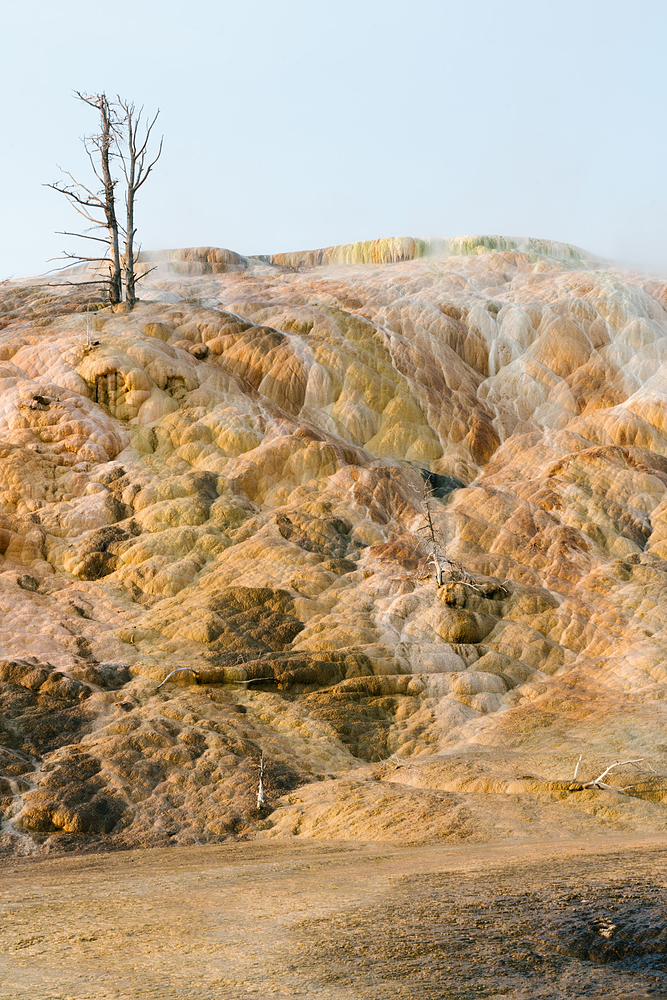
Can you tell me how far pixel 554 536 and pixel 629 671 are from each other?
476cm

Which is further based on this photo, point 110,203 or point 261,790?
point 110,203

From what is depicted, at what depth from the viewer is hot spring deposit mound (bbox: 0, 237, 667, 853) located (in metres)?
13.9

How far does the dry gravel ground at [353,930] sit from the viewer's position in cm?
609

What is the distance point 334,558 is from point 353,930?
1387 centimetres

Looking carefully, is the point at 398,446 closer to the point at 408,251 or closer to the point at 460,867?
the point at 408,251

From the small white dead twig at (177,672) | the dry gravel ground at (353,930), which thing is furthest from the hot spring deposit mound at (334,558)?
the dry gravel ground at (353,930)

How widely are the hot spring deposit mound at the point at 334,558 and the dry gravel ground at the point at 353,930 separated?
120 inches

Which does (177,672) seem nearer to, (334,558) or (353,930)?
(334,558)

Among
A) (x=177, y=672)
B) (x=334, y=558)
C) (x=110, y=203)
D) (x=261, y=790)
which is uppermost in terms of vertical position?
(x=110, y=203)

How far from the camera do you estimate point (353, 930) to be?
7195 mm

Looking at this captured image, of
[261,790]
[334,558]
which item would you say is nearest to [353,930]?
[261,790]

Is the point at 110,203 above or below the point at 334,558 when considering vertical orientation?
above

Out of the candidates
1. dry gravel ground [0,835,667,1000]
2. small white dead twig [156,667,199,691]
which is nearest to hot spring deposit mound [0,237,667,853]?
small white dead twig [156,667,199,691]

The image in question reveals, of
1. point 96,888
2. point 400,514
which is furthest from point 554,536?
point 96,888
